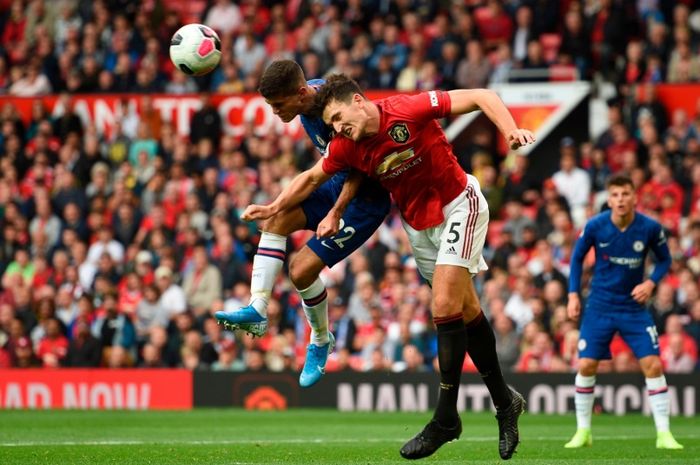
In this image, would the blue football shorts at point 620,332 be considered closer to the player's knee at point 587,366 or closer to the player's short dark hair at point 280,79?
the player's knee at point 587,366

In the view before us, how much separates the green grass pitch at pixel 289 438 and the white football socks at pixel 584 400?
0.86ft

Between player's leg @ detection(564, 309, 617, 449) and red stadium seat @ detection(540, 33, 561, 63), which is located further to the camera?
red stadium seat @ detection(540, 33, 561, 63)

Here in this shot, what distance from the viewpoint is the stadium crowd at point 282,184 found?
59.6ft

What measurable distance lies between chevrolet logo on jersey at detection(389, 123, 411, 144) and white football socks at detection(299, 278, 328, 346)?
1547mm

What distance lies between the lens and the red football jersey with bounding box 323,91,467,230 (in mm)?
9164

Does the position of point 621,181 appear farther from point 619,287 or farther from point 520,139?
point 520,139

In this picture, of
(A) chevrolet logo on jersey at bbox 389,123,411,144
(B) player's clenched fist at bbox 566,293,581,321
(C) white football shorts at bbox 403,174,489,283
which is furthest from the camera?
(B) player's clenched fist at bbox 566,293,581,321

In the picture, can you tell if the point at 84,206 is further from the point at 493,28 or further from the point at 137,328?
the point at 493,28

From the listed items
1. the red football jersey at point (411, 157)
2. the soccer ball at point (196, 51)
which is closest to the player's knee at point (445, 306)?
the red football jersey at point (411, 157)

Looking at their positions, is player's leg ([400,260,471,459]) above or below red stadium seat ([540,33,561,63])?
below

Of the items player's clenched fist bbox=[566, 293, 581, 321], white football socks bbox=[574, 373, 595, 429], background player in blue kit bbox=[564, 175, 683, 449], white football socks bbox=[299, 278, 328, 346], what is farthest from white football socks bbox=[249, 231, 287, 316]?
white football socks bbox=[574, 373, 595, 429]

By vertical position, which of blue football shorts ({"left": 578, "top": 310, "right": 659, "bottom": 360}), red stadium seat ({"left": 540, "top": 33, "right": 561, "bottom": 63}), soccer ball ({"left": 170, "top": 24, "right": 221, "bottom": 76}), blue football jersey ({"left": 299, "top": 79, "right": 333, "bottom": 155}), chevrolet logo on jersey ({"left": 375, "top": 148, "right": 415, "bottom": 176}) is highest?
red stadium seat ({"left": 540, "top": 33, "right": 561, "bottom": 63})

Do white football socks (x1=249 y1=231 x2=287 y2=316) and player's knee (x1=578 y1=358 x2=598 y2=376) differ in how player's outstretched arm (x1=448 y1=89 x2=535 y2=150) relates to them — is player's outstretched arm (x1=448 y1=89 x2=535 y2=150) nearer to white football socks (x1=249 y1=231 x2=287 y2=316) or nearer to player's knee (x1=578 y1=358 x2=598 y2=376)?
white football socks (x1=249 y1=231 x2=287 y2=316)

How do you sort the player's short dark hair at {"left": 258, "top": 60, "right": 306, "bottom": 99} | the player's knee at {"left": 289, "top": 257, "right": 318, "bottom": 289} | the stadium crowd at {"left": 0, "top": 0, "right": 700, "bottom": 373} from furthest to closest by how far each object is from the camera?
the stadium crowd at {"left": 0, "top": 0, "right": 700, "bottom": 373} → the player's knee at {"left": 289, "top": 257, "right": 318, "bottom": 289} → the player's short dark hair at {"left": 258, "top": 60, "right": 306, "bottom": 99}
